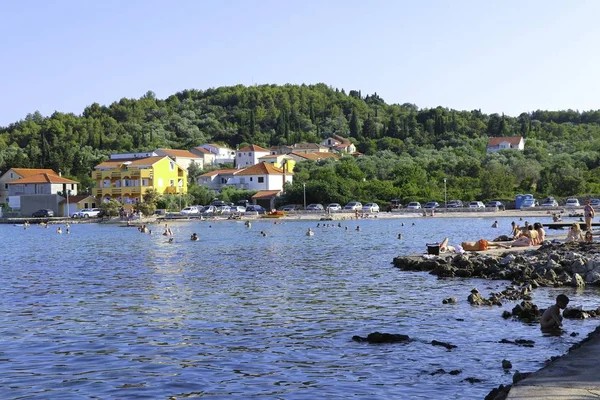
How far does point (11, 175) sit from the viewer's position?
122625 millimetres

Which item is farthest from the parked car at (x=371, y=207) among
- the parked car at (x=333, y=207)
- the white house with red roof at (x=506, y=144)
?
the white house with red roof at (x=506, y=144)

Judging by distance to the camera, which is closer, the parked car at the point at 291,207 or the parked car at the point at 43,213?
the parked car at the point at 291,207

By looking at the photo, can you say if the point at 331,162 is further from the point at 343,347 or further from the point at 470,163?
the point at 343,347

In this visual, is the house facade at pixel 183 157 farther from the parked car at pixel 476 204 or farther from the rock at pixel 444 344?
the rock at pixel 444 344

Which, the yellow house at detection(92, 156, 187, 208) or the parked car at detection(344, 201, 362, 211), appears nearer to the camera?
the parked car at detection(344, 201, 362, 211)

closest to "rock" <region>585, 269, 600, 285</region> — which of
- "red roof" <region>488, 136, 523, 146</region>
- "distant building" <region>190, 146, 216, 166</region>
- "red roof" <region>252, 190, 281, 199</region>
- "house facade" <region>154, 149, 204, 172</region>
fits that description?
"red roof" <region>252, 190, 281, 199</region>

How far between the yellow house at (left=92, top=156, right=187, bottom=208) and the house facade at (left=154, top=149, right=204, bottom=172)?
66.6 feet

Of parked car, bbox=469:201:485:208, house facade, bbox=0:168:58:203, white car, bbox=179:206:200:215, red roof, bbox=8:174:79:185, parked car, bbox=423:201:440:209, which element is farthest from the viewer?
house facade, bbox=0:168:58:203

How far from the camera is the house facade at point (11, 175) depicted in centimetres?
12169

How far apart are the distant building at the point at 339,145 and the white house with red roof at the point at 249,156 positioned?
21.8 metres

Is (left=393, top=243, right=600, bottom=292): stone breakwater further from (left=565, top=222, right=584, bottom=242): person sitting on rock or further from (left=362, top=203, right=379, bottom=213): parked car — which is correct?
(left=362, top=203, right=379, bottom=213): parked car

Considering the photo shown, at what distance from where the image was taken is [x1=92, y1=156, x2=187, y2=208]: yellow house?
110 m

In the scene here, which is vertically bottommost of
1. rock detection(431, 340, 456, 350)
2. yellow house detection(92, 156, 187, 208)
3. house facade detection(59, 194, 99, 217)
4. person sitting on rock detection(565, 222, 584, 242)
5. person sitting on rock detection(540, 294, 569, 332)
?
rock detection(431, 340, 456, 350)

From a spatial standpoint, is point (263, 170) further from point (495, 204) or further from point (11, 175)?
point (11, 175)
